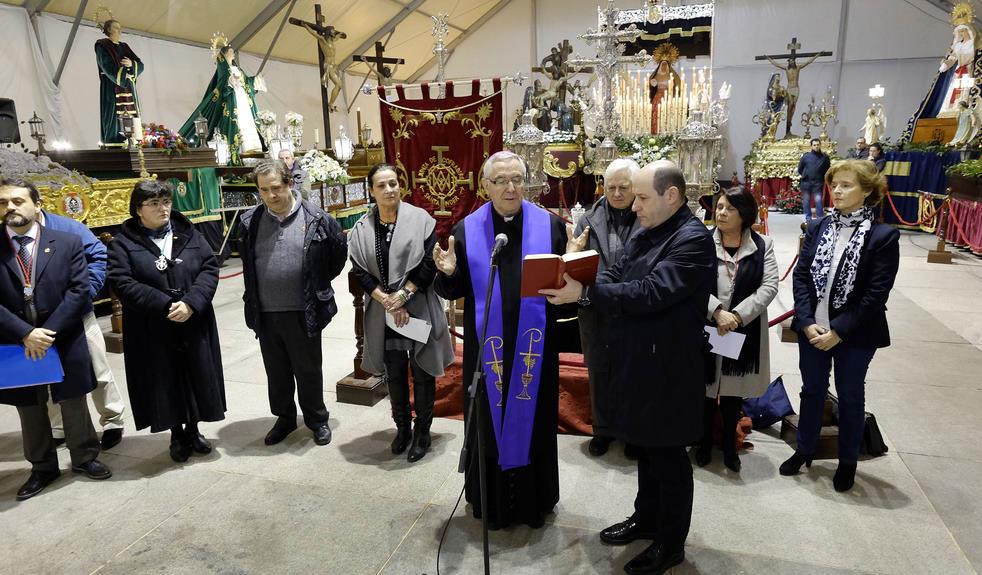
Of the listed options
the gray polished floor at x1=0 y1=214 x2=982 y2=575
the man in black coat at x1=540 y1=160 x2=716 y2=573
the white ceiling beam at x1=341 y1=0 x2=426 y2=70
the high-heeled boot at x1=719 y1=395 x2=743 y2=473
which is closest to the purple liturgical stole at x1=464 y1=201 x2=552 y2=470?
the man in black coat at x1=540 y1=160 x2=716 y2=573

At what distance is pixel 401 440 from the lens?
370 centimetres

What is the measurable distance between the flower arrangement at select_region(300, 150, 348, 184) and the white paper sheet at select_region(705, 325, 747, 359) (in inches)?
311

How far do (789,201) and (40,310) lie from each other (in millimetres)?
14969

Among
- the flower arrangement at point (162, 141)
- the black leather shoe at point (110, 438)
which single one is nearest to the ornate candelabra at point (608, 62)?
the black leather shoe at point (110, 438)

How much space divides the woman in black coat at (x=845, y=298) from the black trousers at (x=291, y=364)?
2.81m

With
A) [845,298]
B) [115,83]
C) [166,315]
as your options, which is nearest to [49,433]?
[166,315]

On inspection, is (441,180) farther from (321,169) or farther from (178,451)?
(321,169)

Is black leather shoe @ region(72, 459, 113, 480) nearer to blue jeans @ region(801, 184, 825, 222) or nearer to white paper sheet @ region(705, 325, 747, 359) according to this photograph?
white paper sheet @ region(705, 325, 747, 359)

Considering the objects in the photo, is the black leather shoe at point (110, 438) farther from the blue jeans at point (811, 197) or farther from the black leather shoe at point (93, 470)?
the blue jeans at point (811, 197)

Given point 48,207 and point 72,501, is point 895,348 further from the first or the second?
point 48,207

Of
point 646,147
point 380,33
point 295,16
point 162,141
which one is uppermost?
point 380,33

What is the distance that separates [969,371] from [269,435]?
5.38 m

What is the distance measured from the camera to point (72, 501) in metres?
3.22

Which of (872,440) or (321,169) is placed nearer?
(872,440)
